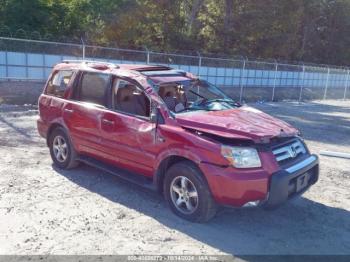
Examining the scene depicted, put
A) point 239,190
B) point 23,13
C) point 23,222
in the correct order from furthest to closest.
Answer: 1. point 23,13
2. point 23,222
3. point 239,190

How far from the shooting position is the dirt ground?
3.95 meters

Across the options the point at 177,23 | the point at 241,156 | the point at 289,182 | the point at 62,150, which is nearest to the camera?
the point at 241,156

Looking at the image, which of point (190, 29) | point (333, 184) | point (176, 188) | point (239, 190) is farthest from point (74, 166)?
point (190, 29)

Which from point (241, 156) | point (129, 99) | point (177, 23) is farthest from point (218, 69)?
point (241, 156)

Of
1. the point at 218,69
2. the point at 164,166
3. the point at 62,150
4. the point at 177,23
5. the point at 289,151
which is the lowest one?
the point at 62,150

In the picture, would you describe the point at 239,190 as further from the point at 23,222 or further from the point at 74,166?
the point at 74,166

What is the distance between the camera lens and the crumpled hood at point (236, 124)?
4.30 m

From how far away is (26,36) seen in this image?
1767 centimetres

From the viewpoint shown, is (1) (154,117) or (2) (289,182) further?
(1) (154,117)

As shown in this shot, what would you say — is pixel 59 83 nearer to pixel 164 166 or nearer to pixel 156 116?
pixel 156 116

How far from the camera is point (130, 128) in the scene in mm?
4969

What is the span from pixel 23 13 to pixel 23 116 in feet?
38.2

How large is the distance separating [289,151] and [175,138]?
135 centimetres

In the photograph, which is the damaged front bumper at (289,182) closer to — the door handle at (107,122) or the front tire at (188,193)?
the front tire at (188,193)
